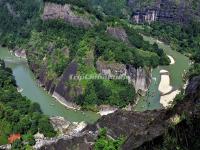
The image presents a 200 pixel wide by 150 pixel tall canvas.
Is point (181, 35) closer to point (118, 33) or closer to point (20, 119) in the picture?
point (118, 33)

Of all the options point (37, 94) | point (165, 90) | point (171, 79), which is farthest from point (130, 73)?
point (37, 94)

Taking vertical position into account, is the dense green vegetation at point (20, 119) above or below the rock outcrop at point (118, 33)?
below

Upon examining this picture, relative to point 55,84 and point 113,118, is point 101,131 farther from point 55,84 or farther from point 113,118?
point 55,84

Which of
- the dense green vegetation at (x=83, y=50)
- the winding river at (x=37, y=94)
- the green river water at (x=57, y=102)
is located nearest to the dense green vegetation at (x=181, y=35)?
the green river water at (x=57, y=102)

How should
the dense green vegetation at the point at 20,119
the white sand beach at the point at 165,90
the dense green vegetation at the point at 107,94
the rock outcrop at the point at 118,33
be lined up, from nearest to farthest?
the dense green vegetation at the point at 20,119
the dense green vegetation at the point at 107,94
the white sand beach at the point at 165,90
the rock outcrop at the point at 118,33

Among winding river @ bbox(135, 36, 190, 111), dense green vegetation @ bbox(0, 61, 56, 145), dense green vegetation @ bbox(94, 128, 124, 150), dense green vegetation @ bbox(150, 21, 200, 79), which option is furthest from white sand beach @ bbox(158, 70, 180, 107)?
dense green vegetation @ bbox(94, 128, 124, 150)

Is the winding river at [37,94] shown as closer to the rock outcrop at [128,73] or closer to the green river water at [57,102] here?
the green river water at [57,102]

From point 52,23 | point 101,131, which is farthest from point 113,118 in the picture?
point 52,23
